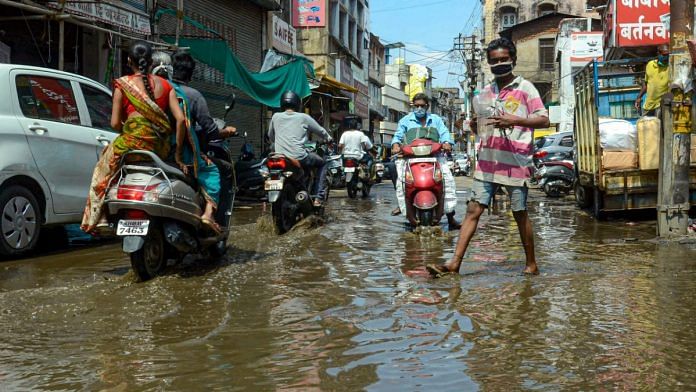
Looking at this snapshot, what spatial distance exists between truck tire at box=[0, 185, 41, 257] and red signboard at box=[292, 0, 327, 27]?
23.2m

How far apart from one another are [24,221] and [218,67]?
8.30 meters

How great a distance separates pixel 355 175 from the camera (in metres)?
14.8

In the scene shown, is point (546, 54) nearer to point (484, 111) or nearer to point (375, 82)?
point (375, 82)

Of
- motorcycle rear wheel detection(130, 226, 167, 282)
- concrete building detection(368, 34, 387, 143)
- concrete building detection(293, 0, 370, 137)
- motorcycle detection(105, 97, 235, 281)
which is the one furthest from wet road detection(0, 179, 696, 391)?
concrete building detection(368, 34, 387, 143)

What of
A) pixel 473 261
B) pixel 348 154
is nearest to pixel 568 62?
pixel 348 154

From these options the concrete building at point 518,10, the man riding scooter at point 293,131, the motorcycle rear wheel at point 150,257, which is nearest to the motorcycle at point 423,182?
the man riding scooter at point 293,131

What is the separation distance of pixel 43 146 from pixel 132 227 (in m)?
2.31

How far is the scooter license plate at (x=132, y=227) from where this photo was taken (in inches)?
185

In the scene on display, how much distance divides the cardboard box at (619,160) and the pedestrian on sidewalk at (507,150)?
428 centimetres

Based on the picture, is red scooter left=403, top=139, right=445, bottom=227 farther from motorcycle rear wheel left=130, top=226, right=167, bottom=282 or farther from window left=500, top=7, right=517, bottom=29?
window left=500, top=7, right=517, bottom=29

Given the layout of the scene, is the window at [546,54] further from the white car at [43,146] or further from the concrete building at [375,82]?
the white car at [43,146]

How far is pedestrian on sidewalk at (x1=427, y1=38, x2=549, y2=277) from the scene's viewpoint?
518 cm

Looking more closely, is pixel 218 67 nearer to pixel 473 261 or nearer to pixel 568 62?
pixel 473 261

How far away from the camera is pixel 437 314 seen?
4.02m
